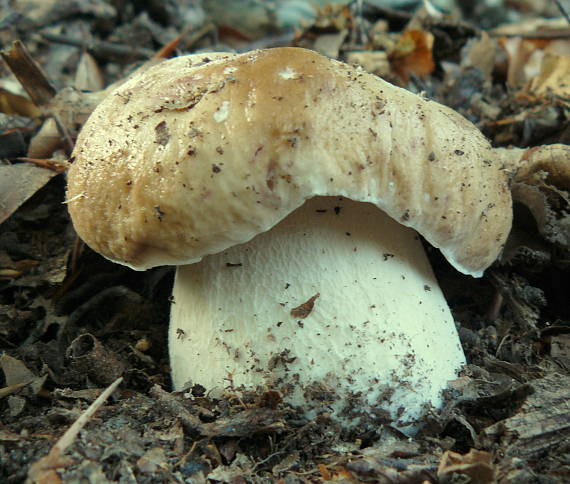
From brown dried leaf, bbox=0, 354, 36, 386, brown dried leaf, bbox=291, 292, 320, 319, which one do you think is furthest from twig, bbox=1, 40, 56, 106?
brown dried leaf, bbox=291, 292, 320, 319

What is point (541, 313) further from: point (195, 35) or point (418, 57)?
point (195, 35)

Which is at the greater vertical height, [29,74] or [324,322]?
[29,74]

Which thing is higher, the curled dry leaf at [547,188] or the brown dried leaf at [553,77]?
the brown dried leaf at [553,77]

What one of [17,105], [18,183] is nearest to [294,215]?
[18,183]

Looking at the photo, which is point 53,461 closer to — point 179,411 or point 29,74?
point 179,411

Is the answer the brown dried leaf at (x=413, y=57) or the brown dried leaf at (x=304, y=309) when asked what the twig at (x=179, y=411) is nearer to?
the brown dried leaf at (x=304, y=309)

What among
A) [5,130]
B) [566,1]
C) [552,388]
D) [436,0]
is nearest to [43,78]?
[5,130]

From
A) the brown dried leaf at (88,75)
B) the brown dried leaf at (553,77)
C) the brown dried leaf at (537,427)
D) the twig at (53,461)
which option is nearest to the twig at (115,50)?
the brown dried leaf at (88,75)
